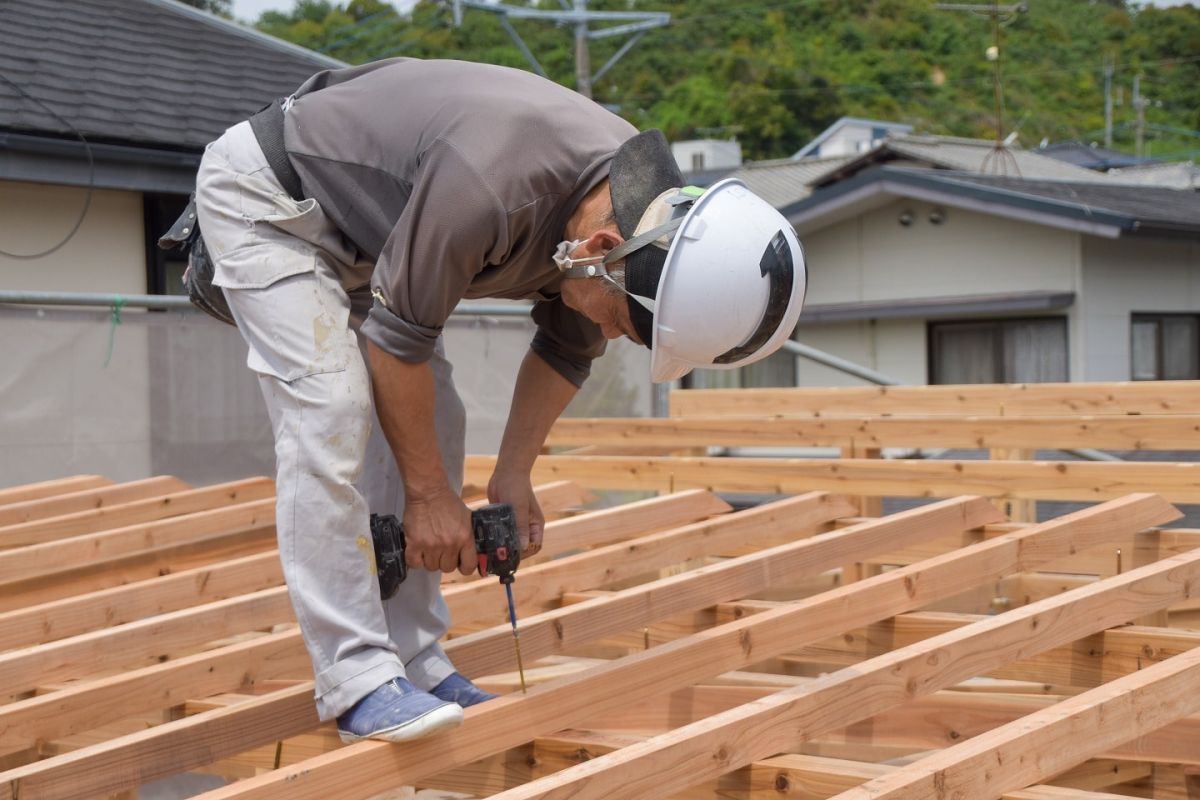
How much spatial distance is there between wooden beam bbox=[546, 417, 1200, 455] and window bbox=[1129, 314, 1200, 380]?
34.2ft

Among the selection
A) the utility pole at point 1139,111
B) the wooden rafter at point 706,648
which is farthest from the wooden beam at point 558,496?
the utility pole at point 1139,111

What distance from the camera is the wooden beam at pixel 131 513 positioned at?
4.44 metres

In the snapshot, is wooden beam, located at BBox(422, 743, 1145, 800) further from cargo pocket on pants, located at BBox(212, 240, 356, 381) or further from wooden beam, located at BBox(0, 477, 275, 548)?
wooden beam, located at BBox(0, 477, 275, 548)

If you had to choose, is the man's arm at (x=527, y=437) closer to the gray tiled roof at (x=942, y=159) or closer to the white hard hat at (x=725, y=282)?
the white hard hat at (x=725, y=282)

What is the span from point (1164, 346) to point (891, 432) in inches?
454

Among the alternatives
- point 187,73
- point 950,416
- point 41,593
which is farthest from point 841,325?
point 41,593

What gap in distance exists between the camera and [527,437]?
301 centimetres

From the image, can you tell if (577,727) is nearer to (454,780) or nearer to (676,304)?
(454,780)

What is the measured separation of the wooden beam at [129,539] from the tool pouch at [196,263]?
1.42 metres

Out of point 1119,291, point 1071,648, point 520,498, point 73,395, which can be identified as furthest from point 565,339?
point 1119,291

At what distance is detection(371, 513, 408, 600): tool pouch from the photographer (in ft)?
8.70

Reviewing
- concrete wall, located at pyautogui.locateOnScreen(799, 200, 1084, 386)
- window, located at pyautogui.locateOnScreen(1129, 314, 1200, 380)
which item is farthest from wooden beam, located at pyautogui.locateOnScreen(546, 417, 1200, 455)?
window, located at pyautogui.locateOnScreen(1129, 314, 1200, 380)

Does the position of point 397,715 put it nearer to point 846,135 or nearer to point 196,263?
→ point 196,263

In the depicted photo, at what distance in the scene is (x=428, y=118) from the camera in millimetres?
2492
